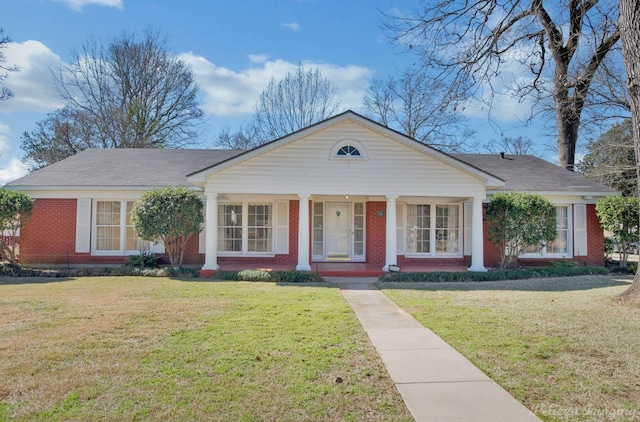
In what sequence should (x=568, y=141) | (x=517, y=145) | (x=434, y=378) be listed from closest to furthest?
1. (x=434, y=378)
2. (x=568, y=141)
3. (x=517, y=145)

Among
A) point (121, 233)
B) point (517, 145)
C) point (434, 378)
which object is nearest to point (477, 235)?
point (434, 378)

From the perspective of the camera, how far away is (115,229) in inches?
575

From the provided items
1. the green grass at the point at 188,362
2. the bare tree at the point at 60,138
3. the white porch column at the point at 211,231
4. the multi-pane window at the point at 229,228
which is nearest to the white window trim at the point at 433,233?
the multi-pane window at the point at 229,228

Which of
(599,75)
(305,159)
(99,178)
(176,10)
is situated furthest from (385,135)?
(599,75)

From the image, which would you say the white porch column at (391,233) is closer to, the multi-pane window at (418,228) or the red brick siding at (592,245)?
the multi-pane window at (418,228)

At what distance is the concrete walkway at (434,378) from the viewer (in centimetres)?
350

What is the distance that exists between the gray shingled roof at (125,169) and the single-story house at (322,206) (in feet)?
0.24

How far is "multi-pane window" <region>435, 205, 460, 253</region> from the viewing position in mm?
15180

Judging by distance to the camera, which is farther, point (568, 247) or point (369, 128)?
point (568, 247)

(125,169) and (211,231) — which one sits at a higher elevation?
(125,169)

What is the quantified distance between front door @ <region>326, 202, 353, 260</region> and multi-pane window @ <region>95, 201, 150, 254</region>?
6.68m

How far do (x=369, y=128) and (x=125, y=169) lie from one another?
32.1 feet

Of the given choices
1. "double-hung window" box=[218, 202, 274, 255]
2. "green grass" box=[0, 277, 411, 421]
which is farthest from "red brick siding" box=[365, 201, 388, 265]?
"green grass" box=[0, 277, 411, 421]

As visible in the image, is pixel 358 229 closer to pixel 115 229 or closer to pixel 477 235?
pixel 477 235
